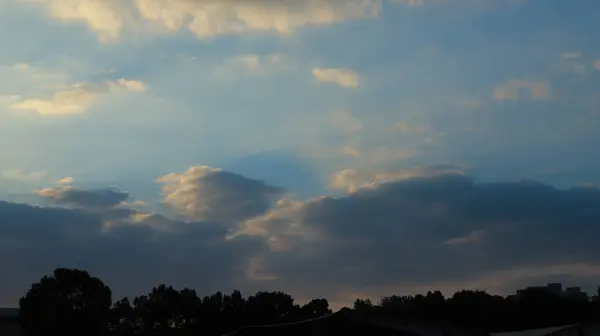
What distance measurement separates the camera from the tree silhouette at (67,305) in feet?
297

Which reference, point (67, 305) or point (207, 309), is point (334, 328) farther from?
point (207, 309)

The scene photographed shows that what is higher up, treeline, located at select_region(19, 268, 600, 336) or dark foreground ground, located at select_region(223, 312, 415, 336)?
treeline, located at select_region(19, 268, 600, 336)

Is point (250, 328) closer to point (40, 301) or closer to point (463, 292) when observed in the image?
point (40, 301)

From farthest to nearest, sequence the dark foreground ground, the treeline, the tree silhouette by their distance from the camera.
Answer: the tree silhouette, the treeline, the dark foreground ground

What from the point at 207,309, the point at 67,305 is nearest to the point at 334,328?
the point at 67,305

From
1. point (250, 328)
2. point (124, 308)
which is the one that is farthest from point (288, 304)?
point (250, 328)

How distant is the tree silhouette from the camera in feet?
297

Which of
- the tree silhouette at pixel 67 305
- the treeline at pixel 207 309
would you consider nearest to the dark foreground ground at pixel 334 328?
the treeline at pixel 207 309

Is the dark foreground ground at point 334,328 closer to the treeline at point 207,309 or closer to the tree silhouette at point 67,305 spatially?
the treeline at point 207,309

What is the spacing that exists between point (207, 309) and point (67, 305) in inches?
1038

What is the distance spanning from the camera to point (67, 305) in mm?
94375

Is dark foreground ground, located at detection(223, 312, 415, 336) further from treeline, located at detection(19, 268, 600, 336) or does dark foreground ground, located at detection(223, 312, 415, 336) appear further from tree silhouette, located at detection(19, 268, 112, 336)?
tree silhouette, located at detection(19, 268, 112, 336)

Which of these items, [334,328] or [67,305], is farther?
[67,305]

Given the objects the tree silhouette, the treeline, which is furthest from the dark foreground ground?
the tree silhouette
